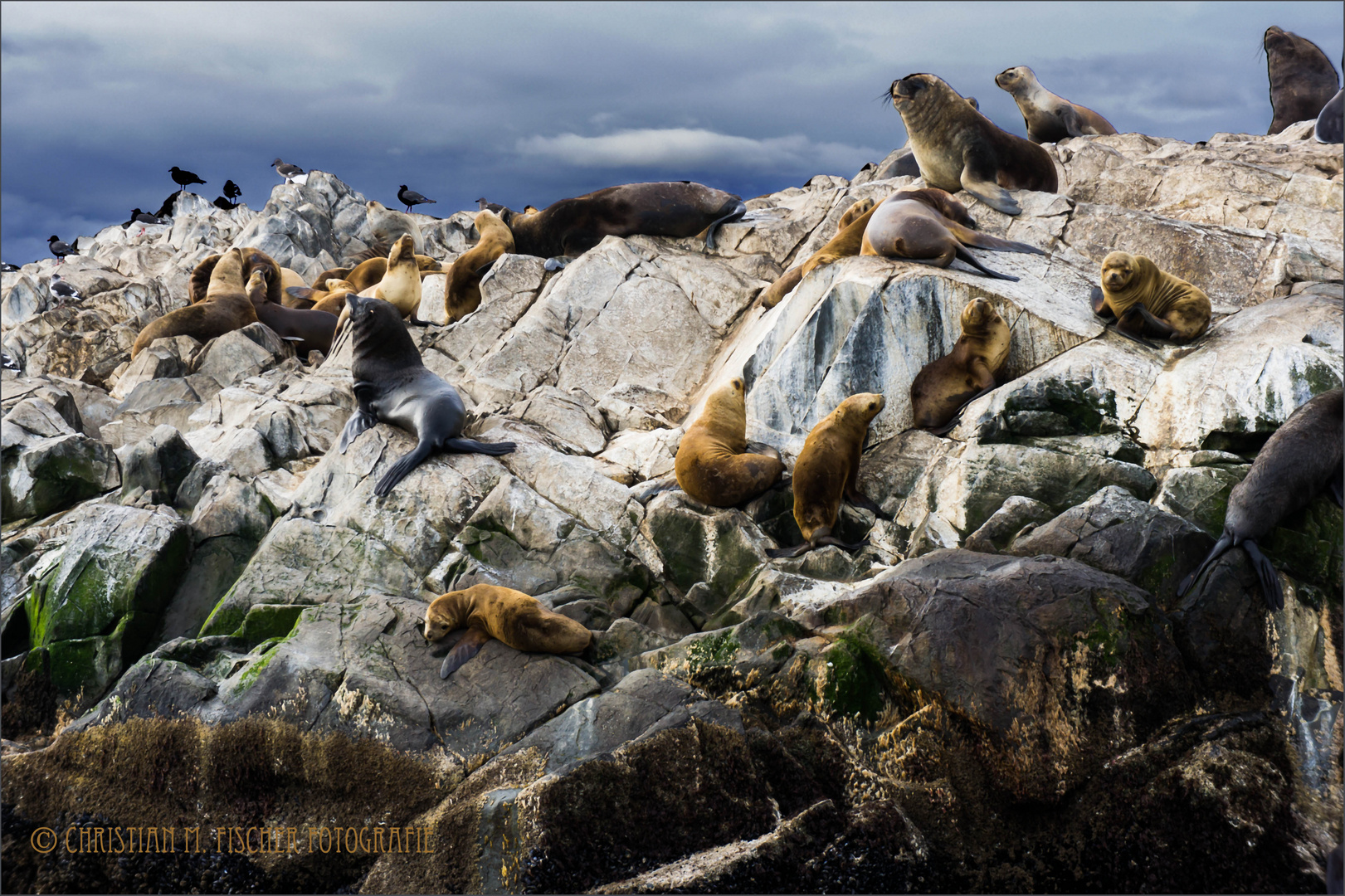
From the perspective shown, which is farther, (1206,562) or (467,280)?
(467,280)

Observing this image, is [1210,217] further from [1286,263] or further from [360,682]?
[360,682]

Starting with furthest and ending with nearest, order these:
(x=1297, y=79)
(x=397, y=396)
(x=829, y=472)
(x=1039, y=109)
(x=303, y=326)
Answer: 1. (x=1297, y=79)
2. (x=1039, y=109)
3. (x=303, y=326)
4. (x=397, y=396)
5. (x=829, y=472)

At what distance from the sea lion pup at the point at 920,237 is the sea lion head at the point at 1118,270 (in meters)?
0.99

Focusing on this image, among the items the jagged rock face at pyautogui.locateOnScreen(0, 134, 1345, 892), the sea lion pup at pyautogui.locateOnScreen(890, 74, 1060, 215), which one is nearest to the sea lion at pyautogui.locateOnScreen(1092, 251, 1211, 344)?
the jagged rock face at pyautogui.locateOnScreen(0, 134, 1345, 892)

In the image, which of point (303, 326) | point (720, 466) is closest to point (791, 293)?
point (720, 466)

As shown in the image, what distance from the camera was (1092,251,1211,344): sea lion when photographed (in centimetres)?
823

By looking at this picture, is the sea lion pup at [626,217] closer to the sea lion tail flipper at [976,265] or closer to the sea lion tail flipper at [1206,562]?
the sea lion tail flipper at [976,265]

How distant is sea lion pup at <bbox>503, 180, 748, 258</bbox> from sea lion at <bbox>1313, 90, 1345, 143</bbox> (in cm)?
817

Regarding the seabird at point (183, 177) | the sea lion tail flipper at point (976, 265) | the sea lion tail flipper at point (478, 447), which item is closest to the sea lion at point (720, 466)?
the sea lion tail flipper at point (478, 447)

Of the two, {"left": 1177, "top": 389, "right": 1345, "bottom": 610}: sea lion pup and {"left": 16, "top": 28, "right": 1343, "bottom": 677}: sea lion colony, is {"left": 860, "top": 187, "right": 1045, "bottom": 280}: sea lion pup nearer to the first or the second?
{"left": 16, "top": 28, "right": 1343, "bottom": 677}: sea lion colony

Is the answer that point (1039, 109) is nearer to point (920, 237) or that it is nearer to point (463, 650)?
point (920, 237)

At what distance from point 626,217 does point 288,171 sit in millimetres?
17252

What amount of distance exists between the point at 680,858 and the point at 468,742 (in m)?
1.50

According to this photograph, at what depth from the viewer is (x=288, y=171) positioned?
2738cm
